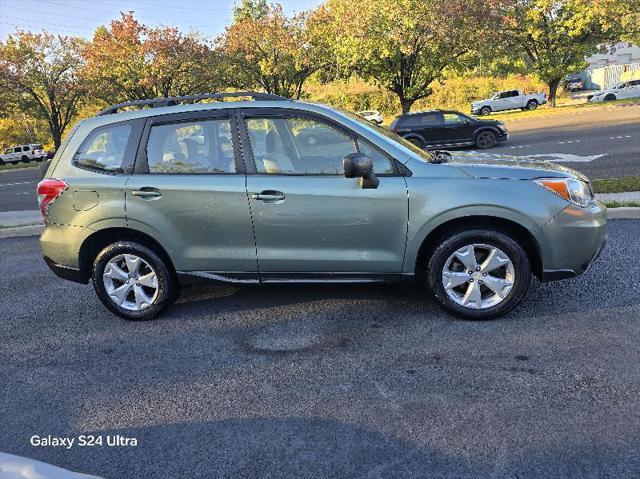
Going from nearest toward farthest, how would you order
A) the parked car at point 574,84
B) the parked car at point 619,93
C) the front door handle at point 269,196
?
the front door handle at point 269,196 → the parked car at point 619,93 → the parked car at point 574,84

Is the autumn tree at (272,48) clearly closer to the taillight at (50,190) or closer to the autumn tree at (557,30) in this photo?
the autumn tree at (557,30)

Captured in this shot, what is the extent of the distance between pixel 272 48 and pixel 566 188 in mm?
32609

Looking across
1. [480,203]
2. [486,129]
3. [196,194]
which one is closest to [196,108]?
[196,194]

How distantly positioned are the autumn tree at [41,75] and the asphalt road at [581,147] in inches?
738

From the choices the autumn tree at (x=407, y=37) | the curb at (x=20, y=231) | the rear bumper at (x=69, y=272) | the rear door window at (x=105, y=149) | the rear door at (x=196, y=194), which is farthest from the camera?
the autumn tree at (x=407, y=37)

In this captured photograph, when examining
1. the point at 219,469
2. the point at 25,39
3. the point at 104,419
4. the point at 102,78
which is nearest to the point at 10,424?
the point at 104,419

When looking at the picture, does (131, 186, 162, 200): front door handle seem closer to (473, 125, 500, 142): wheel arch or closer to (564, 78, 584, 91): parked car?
(473, 125, 500, 142): wheel arch

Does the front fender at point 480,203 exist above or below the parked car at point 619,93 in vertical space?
below

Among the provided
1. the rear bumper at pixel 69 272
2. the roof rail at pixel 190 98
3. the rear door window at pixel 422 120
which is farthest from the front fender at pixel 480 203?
the rear door window at pixel 422 120

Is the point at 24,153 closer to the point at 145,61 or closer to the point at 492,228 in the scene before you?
the point at 145,61

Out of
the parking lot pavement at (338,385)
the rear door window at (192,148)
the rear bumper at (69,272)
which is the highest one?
the rear door window at (192,148)

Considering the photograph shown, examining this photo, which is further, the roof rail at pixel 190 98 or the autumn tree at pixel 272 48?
the autumn tree at pixel 272 48

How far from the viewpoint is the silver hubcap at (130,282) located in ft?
14.8

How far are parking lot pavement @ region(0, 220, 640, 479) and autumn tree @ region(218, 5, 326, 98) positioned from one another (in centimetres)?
3117
